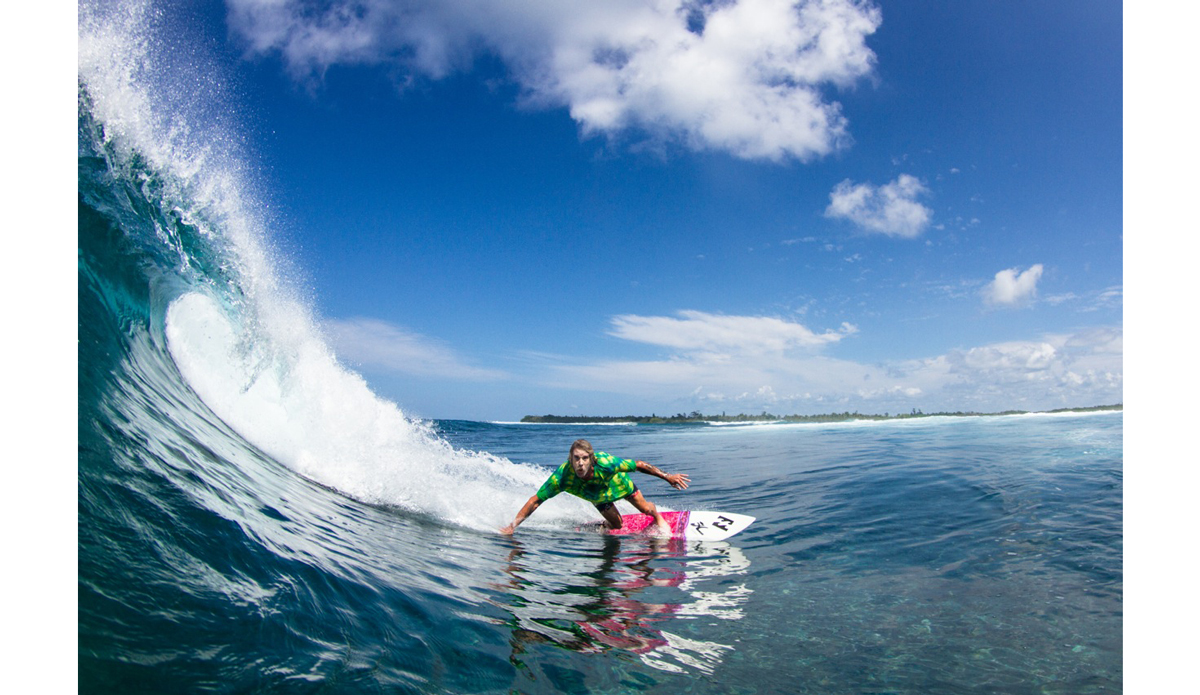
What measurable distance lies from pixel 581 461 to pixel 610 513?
146 centimetres

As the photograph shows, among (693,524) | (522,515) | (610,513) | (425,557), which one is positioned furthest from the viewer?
(610,513)

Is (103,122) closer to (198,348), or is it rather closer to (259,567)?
(198,348)

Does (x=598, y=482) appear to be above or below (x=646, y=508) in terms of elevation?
above

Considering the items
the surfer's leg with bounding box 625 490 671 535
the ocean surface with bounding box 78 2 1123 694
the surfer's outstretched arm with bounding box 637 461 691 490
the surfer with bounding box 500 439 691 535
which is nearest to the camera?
the ocean surface with bounding box 78 2 1123 694

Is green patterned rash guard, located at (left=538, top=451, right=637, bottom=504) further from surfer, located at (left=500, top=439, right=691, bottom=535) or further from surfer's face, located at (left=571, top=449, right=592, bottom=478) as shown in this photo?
surfer's face, located at (left=571, top=449, right=592, bottom=478)

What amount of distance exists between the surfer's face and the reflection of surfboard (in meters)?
1.45

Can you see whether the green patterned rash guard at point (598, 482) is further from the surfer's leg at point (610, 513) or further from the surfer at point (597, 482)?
the surfer's leg at point (610, 513)

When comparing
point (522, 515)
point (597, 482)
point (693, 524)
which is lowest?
point (693, 524)

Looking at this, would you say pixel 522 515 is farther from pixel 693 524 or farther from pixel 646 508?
pixel 693 524

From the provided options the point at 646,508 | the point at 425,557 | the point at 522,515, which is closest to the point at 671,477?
the point at 646,508

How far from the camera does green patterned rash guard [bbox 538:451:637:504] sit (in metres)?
8.08

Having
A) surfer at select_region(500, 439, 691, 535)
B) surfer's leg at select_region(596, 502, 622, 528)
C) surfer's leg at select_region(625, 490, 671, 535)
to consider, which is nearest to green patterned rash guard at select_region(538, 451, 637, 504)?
surfer at select_region(500, 439, 691, 535)

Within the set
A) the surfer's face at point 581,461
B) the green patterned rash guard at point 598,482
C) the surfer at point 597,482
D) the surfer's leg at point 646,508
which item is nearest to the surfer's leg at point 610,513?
the surfer at point 597,482

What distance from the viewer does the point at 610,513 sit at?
28.1ft
